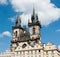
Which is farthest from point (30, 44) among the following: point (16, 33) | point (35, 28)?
point (16, 33)

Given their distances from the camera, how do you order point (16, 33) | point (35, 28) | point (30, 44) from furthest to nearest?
point (16, 33) → point (35, 28) → point (30, 44)

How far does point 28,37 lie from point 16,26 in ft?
34.1

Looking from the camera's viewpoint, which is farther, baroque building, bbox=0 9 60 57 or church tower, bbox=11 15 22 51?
church tower, bbox=11 15 22 51

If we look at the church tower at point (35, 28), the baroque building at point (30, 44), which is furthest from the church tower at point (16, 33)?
the church tower at point (35, 28)

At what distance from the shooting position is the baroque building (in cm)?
10845

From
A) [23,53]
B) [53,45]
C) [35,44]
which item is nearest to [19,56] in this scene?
[23,53]

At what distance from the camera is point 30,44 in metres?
116

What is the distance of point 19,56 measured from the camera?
365 feet

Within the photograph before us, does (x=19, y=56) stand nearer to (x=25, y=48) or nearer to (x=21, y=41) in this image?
(x=25, y=48)

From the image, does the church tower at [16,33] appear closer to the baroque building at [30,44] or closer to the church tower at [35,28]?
the baroque building at [30,44]

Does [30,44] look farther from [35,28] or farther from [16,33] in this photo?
[16,33]

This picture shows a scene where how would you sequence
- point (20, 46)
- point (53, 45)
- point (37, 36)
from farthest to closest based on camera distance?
1. point (37, 36)
2. point (20, 46)
3. point (53, 45)

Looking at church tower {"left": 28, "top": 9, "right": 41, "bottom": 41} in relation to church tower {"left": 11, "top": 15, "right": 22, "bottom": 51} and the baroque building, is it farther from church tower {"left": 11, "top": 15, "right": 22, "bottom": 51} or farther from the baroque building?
church tower {"left": 11, "top": 15, "right": 22, "bottom": 51}

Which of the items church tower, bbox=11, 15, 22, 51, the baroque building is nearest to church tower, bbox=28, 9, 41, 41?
the baroque building
